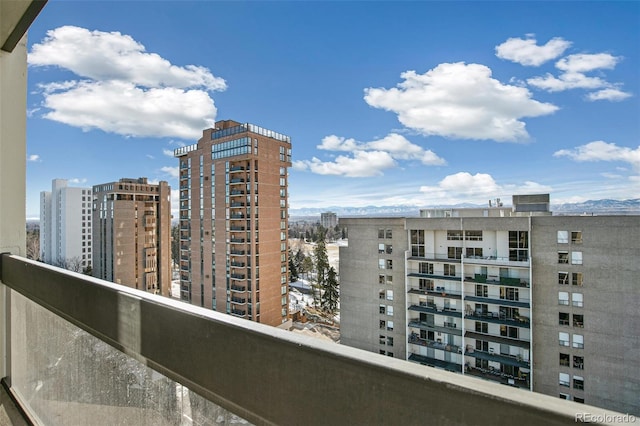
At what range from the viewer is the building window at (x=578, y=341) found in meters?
7.81

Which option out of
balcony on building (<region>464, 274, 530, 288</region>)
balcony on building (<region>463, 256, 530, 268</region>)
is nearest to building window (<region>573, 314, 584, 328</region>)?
balcony on building (<region>464, 274, 530, 288</region>)

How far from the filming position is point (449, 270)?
977cm

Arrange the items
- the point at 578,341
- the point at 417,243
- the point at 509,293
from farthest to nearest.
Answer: the point at 417,243 < the point at 509,293 < the point at 578,341

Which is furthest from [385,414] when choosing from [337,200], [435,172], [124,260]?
[337,200]

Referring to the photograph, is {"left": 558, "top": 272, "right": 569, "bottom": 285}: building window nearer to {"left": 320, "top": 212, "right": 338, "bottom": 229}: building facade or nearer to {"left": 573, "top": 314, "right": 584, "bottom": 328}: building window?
{"left": 573, "top": 314, "right": 584, "bottom": 328}: building window

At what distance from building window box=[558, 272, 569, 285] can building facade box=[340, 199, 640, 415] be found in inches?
0.9

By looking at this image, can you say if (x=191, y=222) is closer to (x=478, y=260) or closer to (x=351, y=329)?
(x=351, y=329)

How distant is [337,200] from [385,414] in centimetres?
3320

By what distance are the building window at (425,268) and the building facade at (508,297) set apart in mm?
32

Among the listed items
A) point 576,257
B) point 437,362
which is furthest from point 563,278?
point 437,362

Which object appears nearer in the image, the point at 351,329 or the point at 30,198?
the point at 30,198

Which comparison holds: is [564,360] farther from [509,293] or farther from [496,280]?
[496,280]

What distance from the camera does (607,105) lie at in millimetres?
15867

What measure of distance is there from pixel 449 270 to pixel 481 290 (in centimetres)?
105
